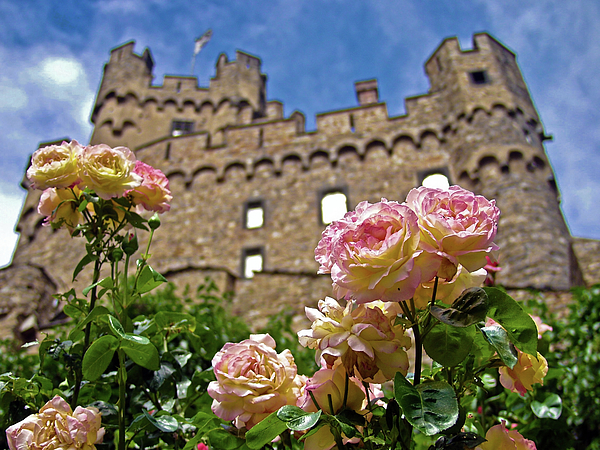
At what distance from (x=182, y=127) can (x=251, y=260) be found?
26.1ft

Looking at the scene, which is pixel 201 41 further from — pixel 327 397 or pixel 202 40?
pixel 327 397

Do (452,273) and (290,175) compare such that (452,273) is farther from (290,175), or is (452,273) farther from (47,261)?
(47,261)

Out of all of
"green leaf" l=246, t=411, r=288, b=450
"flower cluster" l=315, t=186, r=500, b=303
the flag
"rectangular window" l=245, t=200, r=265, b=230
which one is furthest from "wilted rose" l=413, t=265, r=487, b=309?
the flag

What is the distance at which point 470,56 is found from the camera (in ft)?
52.4

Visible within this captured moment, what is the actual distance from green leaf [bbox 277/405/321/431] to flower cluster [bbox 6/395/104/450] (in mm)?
631

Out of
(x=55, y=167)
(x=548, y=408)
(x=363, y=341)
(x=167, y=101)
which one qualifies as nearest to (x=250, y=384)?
(x=363, y=341)

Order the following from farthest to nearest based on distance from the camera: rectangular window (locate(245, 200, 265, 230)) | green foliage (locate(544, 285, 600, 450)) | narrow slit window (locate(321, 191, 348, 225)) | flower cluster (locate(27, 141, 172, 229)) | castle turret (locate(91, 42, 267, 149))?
castle turret (locate(91, 42, 267, 149)) < rectangular window (locate(245, 200, 265, 230)) < narrow slit window (locate(321, 191, 348, 225)) < green foliage (locate(544, 285, 600, 450)) < flower cluster (locate(27, 141, 172, 229))

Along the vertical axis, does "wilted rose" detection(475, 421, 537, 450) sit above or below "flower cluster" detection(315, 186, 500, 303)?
below

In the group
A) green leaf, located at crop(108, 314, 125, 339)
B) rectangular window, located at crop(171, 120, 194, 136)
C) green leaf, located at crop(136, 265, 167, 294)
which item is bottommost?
green leaf, located at crop(108, 314, 125, 339)

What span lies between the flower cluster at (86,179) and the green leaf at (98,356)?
1.65 ft

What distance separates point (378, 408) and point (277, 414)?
34 centimetres

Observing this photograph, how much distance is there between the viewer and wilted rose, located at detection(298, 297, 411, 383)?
128cm

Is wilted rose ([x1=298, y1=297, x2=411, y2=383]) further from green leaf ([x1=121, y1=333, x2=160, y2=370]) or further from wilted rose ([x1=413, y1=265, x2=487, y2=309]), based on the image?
green leaf ([x1=121, y1=333, x2=160, y2=370])

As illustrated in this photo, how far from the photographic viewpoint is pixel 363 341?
1270 millimetres
